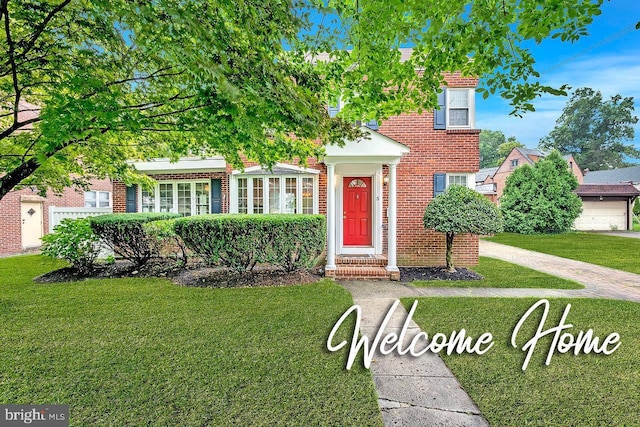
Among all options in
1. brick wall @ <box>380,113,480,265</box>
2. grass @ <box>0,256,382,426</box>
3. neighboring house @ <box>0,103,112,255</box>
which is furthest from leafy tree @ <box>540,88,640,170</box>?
neighboring house @ <box>0,103,112,255</box>

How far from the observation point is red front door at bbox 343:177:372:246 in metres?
8.90

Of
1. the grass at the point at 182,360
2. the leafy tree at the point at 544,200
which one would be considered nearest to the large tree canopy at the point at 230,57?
the grass at the point at 182,360

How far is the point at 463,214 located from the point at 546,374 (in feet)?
15.8

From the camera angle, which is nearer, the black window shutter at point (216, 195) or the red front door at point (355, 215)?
the red front door at point (355, 215)

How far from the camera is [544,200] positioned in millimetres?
19516

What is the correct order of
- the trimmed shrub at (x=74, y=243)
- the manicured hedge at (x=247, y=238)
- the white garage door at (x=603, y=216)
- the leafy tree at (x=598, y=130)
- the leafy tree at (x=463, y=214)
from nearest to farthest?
the manicured hedge at (x=247, y=238), the trimmed shrub at (x=74, y=243), the leafy tree at (x=463, y=214), the white garage door at (x=603, y=216), the leafy tree at (x=598, y=130)

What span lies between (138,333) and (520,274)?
8898mm

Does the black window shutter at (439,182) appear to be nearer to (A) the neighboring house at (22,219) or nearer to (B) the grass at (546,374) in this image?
(B) the grass at (546,374)

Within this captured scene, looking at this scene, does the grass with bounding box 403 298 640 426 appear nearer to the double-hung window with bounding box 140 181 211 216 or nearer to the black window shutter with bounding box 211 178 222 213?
the black window shutter with bounding box 211 178 222 213

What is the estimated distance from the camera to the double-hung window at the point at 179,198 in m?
9.93

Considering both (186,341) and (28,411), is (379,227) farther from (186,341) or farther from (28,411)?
(28,411)

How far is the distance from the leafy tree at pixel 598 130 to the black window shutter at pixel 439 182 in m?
58.1

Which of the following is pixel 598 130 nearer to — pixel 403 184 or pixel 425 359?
pixel 403 184

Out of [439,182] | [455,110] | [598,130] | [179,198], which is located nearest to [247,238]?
[179,198]
